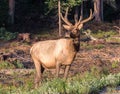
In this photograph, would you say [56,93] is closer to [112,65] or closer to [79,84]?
[79,84]

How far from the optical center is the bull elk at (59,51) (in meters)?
14.5

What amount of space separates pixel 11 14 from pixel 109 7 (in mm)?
11174

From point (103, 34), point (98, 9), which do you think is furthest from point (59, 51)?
point (98, 9)

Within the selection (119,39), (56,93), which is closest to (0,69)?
(56,93)

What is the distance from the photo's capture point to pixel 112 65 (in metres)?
21.4

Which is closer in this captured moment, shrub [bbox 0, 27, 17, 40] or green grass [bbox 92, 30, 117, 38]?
shrub [bbox 0, 27, 17, 40]

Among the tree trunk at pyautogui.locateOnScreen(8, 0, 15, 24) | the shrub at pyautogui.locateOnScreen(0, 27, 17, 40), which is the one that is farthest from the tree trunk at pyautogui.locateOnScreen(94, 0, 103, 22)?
the shrub at pyautogui.locateOnScreen(0, 27, 17, 40)

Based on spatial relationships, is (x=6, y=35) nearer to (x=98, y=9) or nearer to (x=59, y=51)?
(x=98, y=9)

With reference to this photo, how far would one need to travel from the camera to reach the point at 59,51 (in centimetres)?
1482

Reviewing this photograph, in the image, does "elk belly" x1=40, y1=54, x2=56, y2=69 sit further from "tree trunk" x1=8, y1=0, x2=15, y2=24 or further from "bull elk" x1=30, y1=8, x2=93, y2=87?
"tree trunk" x1=8, y1=0, x2=15, y2=24

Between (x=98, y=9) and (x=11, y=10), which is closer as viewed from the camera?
(x=11, y=10)

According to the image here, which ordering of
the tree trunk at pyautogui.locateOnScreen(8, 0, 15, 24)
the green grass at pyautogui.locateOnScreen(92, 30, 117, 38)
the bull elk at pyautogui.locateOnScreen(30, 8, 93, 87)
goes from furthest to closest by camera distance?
the tree trunk at pyautogui.locateOnScreen(8, 0, 15, 24)
the green grass at pyautogui.locateOnScreen(92, 30, 117, 38)
the bull elk at pyautogui.locateOnScreen(30, 8, 93, 87)

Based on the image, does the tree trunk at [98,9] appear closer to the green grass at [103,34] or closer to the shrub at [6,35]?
the green grass at [103,34]

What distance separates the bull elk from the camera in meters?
14.5
